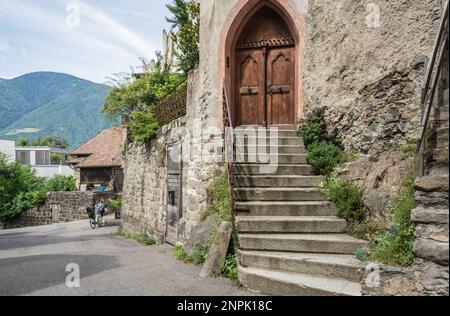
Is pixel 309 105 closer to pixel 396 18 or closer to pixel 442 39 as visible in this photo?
pixel 396 18

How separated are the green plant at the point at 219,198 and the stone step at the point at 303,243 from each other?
94cm

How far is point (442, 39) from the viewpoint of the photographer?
368 cm

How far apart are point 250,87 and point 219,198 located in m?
2.85

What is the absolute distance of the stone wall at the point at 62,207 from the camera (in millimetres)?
27811

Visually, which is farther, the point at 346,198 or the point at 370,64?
the point at 370,64

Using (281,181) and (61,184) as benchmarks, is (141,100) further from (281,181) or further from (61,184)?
(61,184)

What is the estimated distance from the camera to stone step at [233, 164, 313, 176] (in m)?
6.25

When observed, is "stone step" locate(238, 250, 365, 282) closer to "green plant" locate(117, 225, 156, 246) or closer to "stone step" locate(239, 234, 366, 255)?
"stone step" locate(239, 234, 366, 255)

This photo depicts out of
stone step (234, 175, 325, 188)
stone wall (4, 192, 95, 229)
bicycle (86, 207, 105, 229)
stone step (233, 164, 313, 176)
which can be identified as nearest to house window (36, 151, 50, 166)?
stone wall (4, 192, 95, 229)

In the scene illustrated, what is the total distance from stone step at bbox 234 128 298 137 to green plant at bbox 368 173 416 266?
291 cm

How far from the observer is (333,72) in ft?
21.6

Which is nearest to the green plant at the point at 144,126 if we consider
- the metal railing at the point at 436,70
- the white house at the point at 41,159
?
the metal railing at the point at 436,70

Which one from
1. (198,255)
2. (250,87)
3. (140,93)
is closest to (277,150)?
(250,87)

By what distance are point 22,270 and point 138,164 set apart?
765cm
